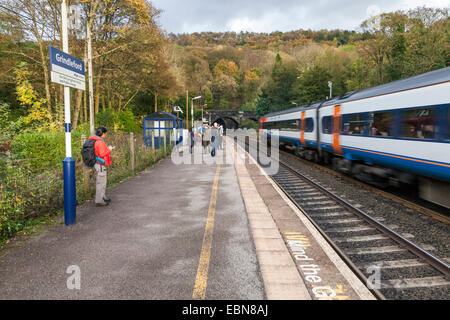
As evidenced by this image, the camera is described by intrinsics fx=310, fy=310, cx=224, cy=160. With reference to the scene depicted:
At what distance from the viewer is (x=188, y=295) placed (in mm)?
3295

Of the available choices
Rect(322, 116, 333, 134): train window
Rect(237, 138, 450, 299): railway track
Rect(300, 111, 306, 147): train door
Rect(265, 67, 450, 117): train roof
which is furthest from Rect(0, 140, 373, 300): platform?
Rect(300, 111, 306, 147): train door

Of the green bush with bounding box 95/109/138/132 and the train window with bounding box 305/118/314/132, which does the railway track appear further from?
the green bush with bounding box 95/109/138/132

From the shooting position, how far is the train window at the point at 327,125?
1271 cm

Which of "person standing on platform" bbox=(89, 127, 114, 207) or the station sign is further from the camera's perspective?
"person standing on platform" bbox=(89, 127, 114, 207)

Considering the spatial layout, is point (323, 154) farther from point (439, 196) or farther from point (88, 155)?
point (88, 155)

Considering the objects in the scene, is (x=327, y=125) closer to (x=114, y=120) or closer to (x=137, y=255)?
(x=137, y=255)

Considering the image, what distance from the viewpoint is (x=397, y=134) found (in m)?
7.73

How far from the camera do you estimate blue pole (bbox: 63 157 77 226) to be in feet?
18.3

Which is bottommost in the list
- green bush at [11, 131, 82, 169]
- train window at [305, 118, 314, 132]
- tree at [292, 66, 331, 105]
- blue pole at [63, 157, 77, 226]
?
blue pole at [63, 157, 77, 226]

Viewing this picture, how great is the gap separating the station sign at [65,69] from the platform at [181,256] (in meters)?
2.61

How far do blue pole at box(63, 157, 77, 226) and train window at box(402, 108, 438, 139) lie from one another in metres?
7.13

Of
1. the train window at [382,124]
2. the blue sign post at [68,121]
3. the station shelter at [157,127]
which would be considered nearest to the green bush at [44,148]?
the blue sign post at [68,121]

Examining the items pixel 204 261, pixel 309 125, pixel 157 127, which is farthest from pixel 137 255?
pixel 157 127

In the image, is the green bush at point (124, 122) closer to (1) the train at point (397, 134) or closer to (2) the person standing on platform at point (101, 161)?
(1) the train at point (397, 134)
